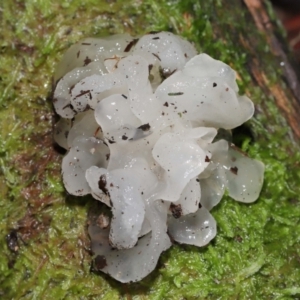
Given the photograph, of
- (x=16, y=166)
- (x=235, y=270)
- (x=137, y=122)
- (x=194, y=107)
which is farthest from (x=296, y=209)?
(x=16, y=166)

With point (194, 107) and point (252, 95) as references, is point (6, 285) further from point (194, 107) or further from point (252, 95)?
point (252, 95)

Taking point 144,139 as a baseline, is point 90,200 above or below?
below

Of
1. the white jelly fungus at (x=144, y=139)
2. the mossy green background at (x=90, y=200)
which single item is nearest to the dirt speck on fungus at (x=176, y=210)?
the white jelly fungus at (x=144, y=139)

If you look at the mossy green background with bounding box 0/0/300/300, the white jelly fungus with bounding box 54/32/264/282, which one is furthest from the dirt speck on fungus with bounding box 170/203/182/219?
the mossy green background with bounding box 0/0/300/300

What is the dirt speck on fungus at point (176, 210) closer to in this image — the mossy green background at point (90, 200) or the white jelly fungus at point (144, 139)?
the white jelly fungus at point (144, 139)

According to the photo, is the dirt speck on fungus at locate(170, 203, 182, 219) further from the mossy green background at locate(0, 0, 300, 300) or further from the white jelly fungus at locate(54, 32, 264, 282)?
the mossy green background at locate(0, 0, 300, 300)

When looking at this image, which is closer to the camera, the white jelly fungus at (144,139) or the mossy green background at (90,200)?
the white jelly fungus at (144,139)
